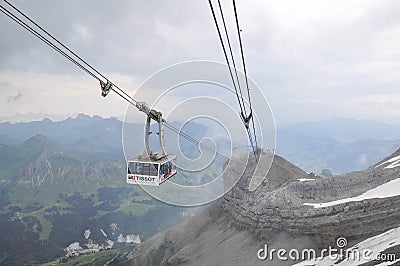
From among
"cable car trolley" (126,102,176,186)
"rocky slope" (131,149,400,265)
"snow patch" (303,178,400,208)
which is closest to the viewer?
"cable car trolley" (126,102,176,186)

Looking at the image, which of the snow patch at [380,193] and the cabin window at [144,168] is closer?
the cabin window at [144,168]

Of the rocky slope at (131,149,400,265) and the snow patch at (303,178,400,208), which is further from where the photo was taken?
the snow patch at (303,178,400,208)

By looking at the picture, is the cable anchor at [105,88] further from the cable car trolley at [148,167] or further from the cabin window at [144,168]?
the cabin window at [144,168]

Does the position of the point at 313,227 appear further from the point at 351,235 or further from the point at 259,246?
the point at 259,246

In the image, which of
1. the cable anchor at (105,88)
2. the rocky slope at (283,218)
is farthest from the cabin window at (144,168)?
the rocky slope at (283,218)

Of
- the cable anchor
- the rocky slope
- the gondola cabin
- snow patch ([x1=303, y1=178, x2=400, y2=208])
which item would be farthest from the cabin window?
snow patch ([x1=303, y1=178, x2=400, y2=208])

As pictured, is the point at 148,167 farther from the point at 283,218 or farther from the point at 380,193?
the point at 380,193

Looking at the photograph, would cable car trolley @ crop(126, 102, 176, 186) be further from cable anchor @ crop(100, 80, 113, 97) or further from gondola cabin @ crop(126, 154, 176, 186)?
cable anchor @ crop(100, 80, 113, 97)

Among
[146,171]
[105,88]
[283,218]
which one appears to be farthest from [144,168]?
[283,218]

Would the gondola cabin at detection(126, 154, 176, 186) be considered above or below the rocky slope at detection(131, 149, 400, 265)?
above

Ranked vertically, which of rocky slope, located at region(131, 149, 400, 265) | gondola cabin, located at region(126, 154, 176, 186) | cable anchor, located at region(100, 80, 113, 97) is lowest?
rocky slope, located at region(131, 149, 400, 265)

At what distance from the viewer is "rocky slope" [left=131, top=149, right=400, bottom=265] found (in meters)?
48.2

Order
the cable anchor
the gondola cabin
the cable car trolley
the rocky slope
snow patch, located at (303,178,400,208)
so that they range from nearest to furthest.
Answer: the cable anchor < the cable car trolley < the gondola cabin < the rocky slope < snow patch, located at (303,178,400,208)

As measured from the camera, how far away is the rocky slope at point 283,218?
48.2 metres
